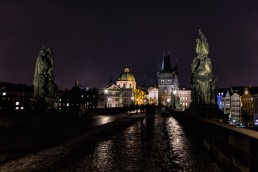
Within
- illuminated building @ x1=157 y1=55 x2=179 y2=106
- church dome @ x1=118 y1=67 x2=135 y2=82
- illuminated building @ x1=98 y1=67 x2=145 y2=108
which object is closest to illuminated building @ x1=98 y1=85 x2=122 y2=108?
illuminated building @ x1=98 y1=67 x2=145 y2=108

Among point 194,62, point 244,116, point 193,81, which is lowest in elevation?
point 244,116

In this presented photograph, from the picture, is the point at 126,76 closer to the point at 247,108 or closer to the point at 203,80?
the point at 247,108

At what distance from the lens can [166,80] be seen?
186m

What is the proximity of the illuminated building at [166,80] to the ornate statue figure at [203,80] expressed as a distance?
16465cm

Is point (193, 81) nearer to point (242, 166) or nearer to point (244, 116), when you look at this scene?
point (242, 166)

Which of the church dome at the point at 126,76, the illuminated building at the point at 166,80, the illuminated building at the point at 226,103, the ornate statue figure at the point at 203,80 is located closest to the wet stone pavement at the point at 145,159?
the ornate statue figure at the point at 203,80

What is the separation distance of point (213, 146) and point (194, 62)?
967 cm

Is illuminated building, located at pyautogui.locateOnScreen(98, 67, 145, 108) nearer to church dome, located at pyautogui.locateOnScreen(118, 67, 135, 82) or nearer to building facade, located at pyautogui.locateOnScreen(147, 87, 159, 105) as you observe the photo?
church dome, located at pyautogui.locateOnScreen(118, 67, 135, 82)

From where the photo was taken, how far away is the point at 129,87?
5827 inches

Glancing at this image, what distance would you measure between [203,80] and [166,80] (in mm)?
171259

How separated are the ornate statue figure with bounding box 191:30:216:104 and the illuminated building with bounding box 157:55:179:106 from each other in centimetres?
16465

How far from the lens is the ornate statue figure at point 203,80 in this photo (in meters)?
16.0

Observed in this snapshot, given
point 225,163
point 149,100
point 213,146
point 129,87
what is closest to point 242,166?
point 225,163

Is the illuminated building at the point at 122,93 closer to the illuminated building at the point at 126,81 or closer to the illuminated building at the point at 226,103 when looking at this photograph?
the illuminated building at the point at 126,81
